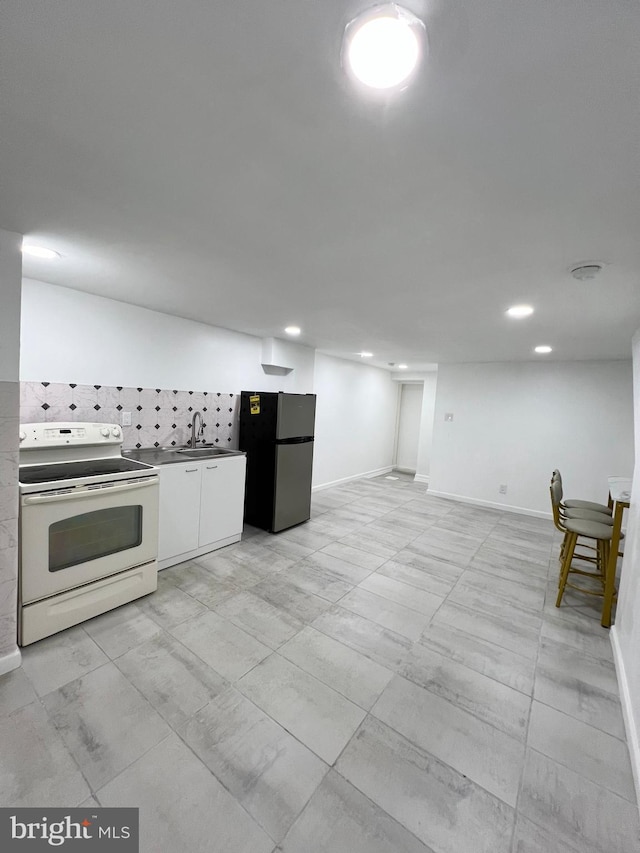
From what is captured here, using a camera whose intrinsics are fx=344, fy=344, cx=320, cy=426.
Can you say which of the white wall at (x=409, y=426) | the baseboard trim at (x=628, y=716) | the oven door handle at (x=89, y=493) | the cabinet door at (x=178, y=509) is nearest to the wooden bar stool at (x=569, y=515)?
the baseboard trim at (x=628, y=716)

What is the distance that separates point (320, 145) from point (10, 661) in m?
2.68

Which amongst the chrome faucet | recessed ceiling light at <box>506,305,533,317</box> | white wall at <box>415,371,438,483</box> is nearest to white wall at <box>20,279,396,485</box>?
the chrome faucet

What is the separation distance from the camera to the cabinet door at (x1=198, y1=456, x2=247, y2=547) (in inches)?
120

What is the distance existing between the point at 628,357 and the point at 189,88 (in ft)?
16.9

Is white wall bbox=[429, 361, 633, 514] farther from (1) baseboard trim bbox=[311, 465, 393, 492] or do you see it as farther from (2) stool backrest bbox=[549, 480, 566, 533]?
(2) stool backrest bbox=[549, 480, 566, 533]

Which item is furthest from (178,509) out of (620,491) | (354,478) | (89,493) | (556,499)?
(354,478)

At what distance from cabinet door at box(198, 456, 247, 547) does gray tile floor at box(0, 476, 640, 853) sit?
1.42ft

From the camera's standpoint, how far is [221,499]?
10.5ft

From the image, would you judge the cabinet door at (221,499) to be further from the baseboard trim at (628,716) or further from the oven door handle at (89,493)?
the baseboard trim at (628,716)

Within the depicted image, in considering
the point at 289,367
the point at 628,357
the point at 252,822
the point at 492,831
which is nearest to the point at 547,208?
the point at 492,831

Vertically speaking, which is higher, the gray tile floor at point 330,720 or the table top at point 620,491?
the table top at point 620,491

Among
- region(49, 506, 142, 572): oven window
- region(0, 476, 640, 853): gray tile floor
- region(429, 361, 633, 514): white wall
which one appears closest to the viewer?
region(0, 476, 640, 853): gray tile floor

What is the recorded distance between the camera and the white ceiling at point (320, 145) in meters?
0.67

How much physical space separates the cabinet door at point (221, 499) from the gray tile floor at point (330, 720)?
43 centimetres
